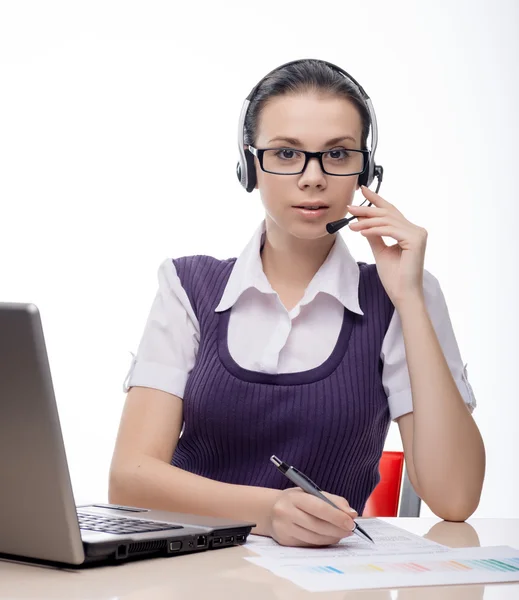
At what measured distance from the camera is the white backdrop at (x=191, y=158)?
3.60 meters

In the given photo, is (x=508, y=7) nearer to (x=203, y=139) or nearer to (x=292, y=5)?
(x=292, y=5)

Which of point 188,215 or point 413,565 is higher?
point 188,215

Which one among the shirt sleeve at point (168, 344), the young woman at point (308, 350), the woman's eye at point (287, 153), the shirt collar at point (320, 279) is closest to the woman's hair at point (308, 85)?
the young woman at point (308, 350)

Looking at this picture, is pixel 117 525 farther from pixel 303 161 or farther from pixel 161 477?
pixel 303 161

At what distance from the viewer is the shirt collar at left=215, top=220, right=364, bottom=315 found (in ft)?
5.27

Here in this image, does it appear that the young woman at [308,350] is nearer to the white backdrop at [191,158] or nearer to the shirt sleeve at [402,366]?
the shirt sleeve at [402,366]

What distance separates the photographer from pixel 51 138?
3664 millimetres

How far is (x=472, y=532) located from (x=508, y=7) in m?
3.27

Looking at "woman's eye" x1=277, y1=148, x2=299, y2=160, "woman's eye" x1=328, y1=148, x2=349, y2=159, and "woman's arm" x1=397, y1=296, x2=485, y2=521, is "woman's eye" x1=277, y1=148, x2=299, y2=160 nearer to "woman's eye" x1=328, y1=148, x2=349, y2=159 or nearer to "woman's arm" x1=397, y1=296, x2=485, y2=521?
"woman's eye" x1=328, y1=148, x2=349, y2=159

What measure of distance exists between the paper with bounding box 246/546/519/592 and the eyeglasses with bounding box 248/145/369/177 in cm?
74

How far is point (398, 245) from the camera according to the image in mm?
1519

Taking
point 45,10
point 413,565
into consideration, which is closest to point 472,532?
point 413,565

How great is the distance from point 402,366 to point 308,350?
176 mm

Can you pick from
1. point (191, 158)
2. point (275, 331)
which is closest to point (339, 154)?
point (275, 331)
